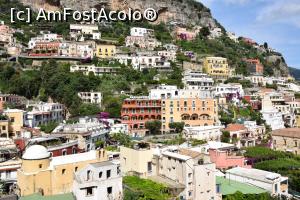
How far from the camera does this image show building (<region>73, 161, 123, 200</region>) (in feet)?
71.4

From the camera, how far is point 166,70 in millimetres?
69000

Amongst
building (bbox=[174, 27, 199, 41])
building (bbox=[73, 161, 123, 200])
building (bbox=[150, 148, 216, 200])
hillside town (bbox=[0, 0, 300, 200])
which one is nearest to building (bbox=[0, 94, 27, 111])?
hillside town (bbox=[0, 0, 300, 200])

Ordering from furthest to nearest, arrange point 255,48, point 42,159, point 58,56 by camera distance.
→ point 255,48, point 58,56, point 42,159

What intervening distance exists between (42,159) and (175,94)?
101ft

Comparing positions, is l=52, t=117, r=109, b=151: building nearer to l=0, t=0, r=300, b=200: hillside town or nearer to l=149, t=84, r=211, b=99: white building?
l=0, t=0, r=300, b=200: hillside town

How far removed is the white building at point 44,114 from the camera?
4550 centimetres

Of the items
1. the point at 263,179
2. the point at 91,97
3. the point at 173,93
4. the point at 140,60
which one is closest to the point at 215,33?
the point at 140,60

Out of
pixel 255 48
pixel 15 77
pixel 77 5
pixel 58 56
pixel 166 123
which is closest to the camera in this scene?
pixel 166 123

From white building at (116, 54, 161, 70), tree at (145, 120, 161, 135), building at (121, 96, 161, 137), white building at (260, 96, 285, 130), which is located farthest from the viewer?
white building at (116, 54, 161, 70)

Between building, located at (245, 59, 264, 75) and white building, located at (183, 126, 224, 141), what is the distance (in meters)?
42.3

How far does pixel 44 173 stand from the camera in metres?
23.1

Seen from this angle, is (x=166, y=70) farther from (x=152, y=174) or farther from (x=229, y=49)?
(x=152, y=174)

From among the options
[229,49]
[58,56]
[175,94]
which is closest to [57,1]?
[58,56]

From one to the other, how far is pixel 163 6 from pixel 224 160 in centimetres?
7144
